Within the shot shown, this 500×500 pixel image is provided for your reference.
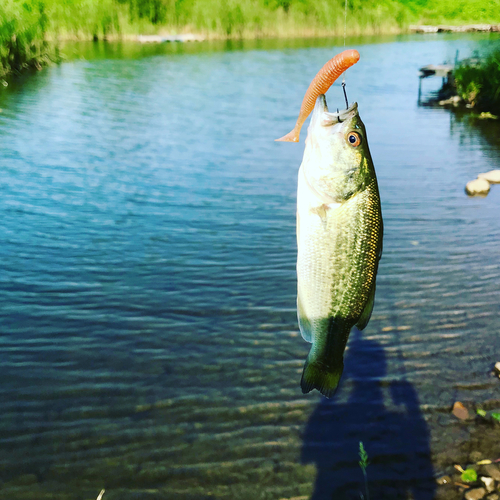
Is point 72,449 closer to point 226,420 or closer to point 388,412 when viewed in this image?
point 226,420

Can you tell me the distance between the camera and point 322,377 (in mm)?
2502

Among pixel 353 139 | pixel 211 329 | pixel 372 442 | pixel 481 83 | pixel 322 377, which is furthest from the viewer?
pixel 481 83

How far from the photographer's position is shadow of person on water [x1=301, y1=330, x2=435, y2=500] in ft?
14.5

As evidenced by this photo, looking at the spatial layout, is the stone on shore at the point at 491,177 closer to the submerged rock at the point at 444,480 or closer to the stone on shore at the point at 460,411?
the stone on shore at the point at 460,411

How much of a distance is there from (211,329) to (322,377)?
161 inches

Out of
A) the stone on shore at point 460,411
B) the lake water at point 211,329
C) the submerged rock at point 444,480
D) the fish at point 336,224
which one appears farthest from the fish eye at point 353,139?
the stone on shore at point 460,411

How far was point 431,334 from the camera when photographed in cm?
641

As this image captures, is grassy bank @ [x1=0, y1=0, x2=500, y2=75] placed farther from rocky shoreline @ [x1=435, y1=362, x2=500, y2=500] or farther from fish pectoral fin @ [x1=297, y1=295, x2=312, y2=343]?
fish pectoral fin @ [x1=297, y1=295, x2=312, y2=343]

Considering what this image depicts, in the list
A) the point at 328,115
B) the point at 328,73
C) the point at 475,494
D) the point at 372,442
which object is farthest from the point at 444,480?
the point at 328,73

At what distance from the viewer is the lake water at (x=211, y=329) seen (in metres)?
4.64

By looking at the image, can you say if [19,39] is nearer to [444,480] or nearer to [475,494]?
[444,480]

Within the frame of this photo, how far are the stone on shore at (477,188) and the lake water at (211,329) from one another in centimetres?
27

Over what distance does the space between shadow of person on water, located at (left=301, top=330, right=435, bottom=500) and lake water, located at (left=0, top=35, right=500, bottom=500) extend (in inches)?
0.7

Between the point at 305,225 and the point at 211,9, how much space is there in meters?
49.7
